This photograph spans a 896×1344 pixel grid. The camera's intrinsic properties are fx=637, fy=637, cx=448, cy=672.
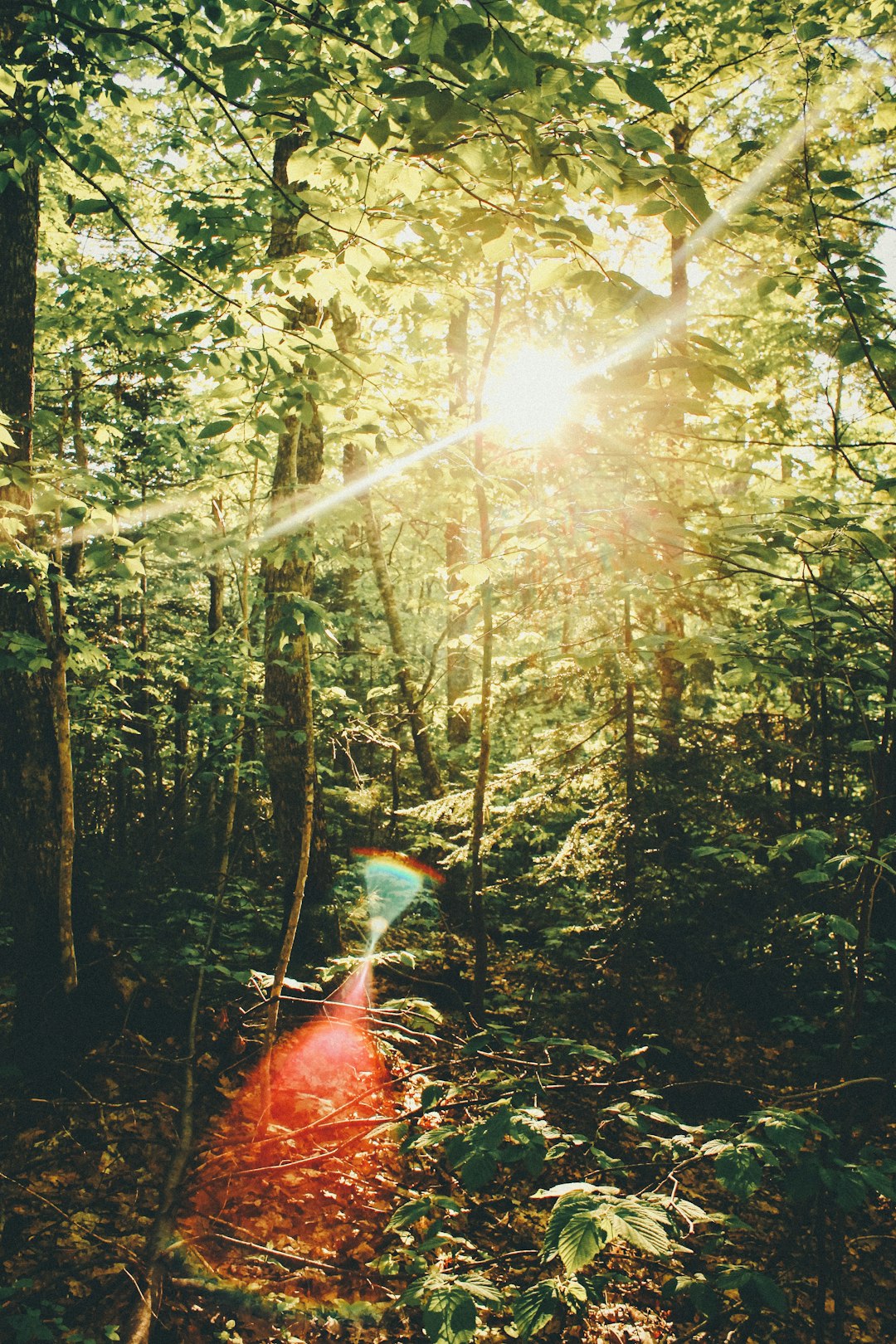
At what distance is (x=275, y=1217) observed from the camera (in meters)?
3.37

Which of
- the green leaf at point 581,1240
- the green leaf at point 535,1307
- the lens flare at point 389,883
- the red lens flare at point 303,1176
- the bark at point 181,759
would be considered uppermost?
the bark at point 181,759

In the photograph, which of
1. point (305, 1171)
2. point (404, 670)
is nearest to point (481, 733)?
→ point (305, 1171)

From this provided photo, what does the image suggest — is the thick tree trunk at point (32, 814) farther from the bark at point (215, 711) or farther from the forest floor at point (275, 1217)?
the bark at point (215, 711)

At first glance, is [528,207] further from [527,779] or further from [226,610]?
[226,610]

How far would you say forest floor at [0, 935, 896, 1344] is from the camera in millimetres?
2678

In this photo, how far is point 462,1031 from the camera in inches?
210

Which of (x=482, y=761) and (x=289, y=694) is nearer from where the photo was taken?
(x=482, y=761)

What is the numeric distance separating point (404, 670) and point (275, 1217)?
19.1 ft

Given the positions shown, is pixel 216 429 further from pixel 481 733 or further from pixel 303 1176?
pixel 303 1176

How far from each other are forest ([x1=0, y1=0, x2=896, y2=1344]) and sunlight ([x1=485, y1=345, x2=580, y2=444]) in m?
0.05

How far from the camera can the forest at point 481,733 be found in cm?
198

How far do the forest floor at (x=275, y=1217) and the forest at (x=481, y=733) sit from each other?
2cm

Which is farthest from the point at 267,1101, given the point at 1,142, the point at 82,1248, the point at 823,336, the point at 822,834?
the point at 823,336

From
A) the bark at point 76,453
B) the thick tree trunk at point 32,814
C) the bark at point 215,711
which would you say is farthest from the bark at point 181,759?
the thick tree trunk at point 32,814
